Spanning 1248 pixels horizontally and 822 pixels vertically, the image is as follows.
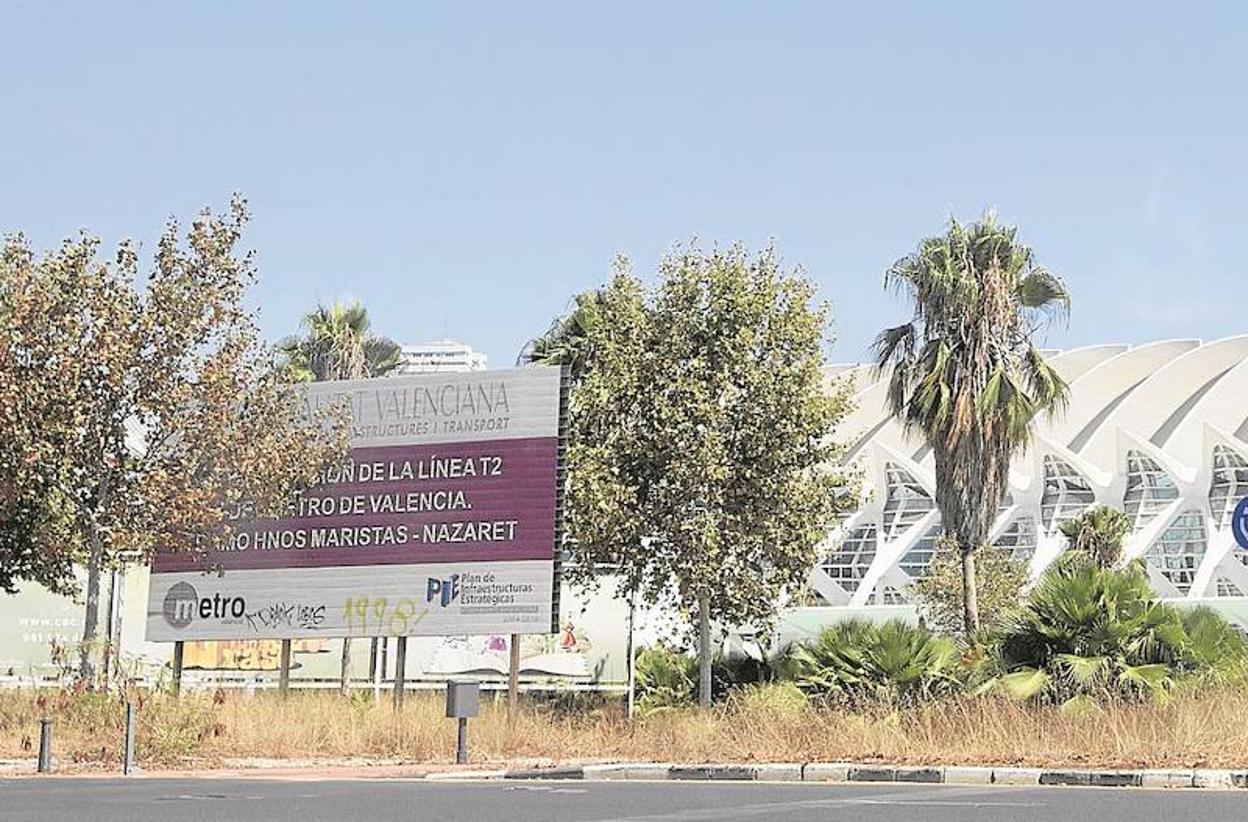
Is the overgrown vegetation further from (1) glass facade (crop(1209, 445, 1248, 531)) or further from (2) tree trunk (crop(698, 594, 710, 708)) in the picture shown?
(1) glass facade (crop(1209, 445, 1248, 531))

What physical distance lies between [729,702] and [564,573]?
712cm

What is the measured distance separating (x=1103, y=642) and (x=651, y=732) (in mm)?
5773

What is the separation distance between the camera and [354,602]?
3066cm

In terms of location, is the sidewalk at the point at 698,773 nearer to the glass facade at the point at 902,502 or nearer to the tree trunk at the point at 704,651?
the tree trunk at the point at 704,651

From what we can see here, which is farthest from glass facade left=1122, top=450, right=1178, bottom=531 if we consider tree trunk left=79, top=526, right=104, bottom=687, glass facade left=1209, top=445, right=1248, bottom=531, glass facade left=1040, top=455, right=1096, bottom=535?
tree trunk left=79, top=526, right=104, bottom=687

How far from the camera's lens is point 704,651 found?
93.3 feet

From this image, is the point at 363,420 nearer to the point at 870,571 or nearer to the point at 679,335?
the point at 679,335

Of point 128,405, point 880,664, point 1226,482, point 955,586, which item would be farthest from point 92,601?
point 1226,482

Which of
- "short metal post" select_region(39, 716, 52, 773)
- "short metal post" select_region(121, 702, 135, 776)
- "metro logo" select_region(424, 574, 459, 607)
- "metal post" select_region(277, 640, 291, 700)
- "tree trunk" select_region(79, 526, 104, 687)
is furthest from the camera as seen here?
"metal post" select_region(277, 640, 291, 700)

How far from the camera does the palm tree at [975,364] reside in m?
36.2

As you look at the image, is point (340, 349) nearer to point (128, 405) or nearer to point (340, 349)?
point (340, 349)

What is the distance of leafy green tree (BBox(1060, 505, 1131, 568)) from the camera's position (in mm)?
56219

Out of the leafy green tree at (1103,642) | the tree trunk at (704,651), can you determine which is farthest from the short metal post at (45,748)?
the leafy green tree at (1103,642)

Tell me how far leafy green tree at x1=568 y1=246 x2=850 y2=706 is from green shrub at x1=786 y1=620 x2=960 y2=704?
3136 mm
